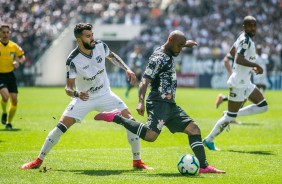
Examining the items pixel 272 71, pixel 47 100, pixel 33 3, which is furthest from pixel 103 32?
pixel 47 100

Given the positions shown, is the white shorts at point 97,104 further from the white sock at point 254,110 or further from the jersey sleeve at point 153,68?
the white sock at point 254,110

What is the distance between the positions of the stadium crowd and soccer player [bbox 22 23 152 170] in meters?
34.9

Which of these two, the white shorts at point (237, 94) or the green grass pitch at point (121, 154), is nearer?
the green grass pitch at point (121, 154)

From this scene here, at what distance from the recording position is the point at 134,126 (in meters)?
11.0

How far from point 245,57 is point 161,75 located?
155 inches

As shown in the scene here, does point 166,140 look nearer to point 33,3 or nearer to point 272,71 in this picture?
point 272,71

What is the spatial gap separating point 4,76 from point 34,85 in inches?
1283

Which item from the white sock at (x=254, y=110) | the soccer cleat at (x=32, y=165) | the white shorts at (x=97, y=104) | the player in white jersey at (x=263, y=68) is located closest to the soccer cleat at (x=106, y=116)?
the white shorts at (x=97, y=104)

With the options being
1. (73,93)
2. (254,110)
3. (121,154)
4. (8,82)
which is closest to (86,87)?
Answer: (73,93)

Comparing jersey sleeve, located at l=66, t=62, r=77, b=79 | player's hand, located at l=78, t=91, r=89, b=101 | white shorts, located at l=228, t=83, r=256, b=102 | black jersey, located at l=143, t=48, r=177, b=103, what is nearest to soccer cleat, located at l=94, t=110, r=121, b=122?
player's hand, located at l=78, t=91, r=89, b=101

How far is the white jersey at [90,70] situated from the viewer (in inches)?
451

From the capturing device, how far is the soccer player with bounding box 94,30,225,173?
1089cm

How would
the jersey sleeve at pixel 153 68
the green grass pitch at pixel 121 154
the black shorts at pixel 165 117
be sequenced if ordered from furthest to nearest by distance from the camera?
the black shorts at pixel 165 117, the jersey sleeve at pixel 153 68, the green grass pitch at pixel 121 154

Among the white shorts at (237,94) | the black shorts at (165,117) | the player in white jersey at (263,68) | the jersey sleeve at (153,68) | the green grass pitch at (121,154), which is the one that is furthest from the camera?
the player in white jersey at (263,68)
